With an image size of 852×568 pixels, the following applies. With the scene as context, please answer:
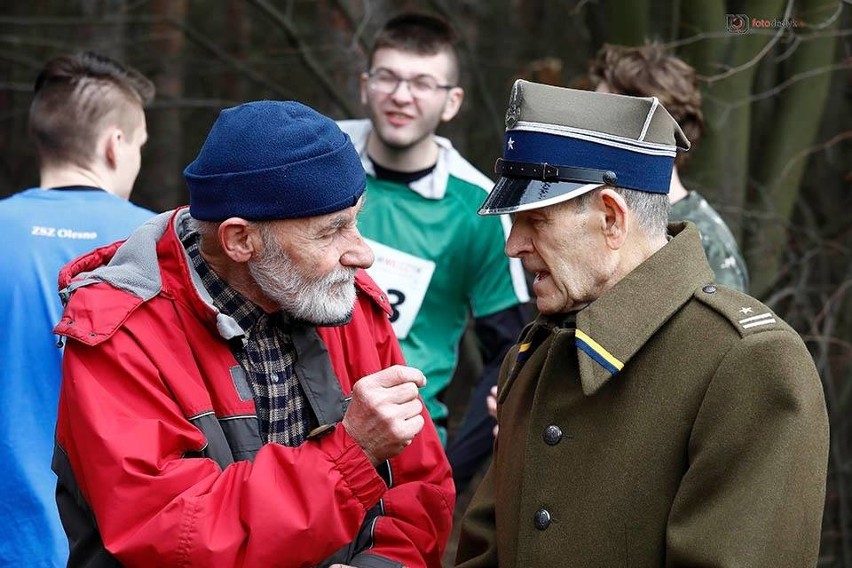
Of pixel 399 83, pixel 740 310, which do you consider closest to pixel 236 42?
pixel 399 83

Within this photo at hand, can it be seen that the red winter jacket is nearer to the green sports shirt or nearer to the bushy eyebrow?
the bushy eyebrow

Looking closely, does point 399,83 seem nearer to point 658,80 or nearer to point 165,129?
point 658,80

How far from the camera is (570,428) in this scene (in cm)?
260

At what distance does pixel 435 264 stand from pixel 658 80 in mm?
1003

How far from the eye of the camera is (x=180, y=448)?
8.36 ft

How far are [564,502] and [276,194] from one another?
2.92 feet

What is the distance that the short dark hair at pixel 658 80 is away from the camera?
393cm

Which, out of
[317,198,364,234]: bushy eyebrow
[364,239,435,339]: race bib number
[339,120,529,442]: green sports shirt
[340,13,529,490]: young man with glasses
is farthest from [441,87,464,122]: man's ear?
[317,198,364,234]: bushy eyebrow

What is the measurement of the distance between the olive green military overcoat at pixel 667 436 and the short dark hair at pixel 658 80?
1.31 metres

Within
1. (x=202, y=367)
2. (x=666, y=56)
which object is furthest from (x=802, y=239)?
(x=202, y=367)

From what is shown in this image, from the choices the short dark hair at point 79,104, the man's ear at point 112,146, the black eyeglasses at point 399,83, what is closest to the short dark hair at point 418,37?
the black eyeglasses at point 399,83

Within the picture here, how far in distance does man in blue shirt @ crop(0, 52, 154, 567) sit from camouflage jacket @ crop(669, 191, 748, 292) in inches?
69.5

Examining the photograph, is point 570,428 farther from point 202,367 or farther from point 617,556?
point 202,367

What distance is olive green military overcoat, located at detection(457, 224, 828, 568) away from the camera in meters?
2.28
